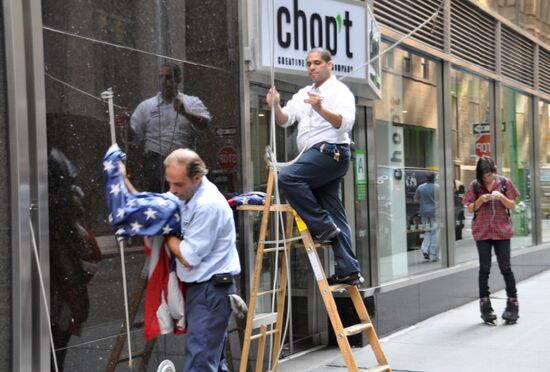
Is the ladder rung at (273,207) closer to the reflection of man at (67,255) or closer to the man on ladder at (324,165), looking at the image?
the man on ladder at (324,165)

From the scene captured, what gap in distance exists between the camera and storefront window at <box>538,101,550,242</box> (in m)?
16.1

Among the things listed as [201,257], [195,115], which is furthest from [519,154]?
[201,257]

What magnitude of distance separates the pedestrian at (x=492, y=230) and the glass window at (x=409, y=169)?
3.12ft

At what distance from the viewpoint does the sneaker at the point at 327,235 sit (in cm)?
534

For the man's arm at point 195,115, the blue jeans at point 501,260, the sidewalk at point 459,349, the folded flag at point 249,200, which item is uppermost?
the man's arm at point 195,115

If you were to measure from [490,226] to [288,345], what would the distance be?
9.51 ft

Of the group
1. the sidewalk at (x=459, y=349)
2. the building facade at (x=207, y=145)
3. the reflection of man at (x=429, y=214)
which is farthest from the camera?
the reflection of man at (x=429, y=214)

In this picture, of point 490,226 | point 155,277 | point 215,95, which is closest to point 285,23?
point 215,95

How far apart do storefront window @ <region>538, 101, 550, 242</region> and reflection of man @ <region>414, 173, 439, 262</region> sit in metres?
5.85

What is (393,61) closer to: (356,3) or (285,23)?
(356,3)

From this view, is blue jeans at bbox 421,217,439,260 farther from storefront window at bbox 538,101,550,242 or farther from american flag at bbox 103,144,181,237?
american flag at bbox 103,144,181,237

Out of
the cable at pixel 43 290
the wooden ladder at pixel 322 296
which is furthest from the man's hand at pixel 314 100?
the cable at pixel 43 290

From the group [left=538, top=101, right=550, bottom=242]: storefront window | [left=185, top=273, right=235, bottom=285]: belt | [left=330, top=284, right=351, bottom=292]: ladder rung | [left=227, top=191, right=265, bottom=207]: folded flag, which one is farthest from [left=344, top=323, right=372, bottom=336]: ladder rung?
[left=538, top=101, right=550, bottom=242]: storefront window

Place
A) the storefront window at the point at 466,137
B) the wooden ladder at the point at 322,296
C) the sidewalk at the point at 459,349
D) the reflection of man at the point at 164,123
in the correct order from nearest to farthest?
the wooden ladder at the point at 322,296
the reflection of man at the point at 164,123
the sidewalk at the point at 459,349
the storefront window at the point at 466,137
